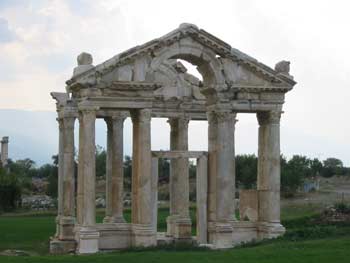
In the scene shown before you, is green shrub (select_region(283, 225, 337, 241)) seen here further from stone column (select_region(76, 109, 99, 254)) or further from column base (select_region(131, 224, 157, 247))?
stone column (select_region(76, 109, 99, 254))

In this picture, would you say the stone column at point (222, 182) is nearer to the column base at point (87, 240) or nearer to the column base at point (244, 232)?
the column base at point (244, 232)

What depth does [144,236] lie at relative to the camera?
3184 centimetres

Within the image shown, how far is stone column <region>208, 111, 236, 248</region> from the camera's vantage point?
1302 inches

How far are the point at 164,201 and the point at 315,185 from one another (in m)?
23.2

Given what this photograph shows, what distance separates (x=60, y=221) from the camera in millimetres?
36594

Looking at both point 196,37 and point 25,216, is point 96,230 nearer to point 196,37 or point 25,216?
point 196,37

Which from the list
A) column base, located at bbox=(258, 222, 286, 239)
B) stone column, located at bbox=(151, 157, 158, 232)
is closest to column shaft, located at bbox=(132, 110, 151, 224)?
stone column, located at bbox=(151, 157, 158, 232)

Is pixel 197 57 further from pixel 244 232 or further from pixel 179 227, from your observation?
pixel 179 227

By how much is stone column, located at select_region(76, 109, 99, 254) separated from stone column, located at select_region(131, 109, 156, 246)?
1755mm

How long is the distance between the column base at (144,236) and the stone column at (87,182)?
162 centimetres

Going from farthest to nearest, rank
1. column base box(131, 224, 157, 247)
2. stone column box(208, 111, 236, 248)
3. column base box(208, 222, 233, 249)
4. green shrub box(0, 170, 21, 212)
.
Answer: green shrub box(0, 170, 21, 212) < stone column box(208, 111, 236, 248) < column base box(208, 222, 233, 249) < column base box(131, 224, 157, 247)

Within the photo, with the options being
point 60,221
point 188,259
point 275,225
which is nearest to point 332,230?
point 275,225

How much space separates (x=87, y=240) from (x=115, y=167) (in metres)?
6.35

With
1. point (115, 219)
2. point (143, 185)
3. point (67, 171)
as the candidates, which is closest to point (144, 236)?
point (143, 185)
